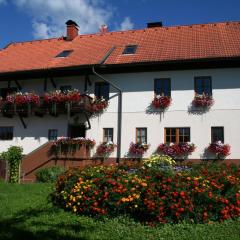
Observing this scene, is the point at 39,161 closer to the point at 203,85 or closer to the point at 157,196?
the point at 203,85

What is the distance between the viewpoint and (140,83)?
67.1 ft

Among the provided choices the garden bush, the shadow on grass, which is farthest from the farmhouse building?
the shadow on grass

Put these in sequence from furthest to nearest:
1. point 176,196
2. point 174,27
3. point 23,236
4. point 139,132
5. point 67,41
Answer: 1. point 67,41
2. point 174,27
3. point 139,132
4. point 176,196
5. point 23,236

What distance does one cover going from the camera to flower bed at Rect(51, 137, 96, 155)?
19.6 meters

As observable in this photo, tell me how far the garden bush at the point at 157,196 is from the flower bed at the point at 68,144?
371 inches

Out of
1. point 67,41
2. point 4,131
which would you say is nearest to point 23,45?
point 67,41

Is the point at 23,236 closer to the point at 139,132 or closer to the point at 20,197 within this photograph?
the point at 20,197

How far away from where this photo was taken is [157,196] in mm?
8875

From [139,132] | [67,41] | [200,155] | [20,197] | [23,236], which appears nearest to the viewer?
[23,236]

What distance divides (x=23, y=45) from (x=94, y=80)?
360 inches

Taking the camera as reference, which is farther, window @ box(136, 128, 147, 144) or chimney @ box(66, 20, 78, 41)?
chimney @ box(66, 20, 78, 41)

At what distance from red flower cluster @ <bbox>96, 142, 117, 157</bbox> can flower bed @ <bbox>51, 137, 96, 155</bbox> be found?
63 cm

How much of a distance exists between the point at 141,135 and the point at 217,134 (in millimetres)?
3856

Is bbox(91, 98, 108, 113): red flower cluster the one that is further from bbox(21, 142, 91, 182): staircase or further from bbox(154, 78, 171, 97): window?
bbox(154, 78, 171, 97): window
